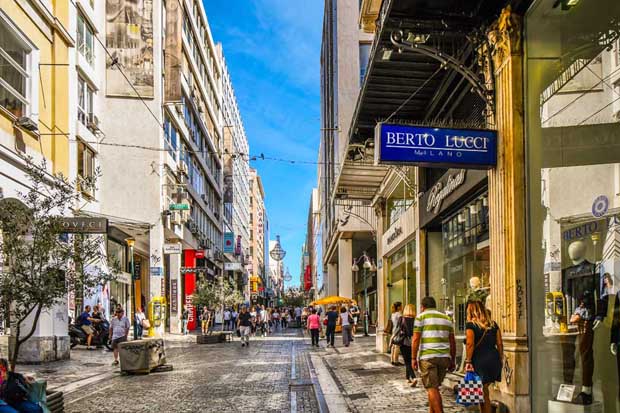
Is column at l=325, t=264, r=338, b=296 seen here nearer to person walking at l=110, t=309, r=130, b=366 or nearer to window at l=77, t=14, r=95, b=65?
window at l=77, t=14, r=95, b=65

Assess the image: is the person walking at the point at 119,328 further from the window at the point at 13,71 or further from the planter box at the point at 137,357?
the window at the point at 13,71

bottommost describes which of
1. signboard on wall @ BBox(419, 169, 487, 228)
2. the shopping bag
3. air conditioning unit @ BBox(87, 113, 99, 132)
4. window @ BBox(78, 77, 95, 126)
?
the shopping bag

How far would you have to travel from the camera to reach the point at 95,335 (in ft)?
90.7

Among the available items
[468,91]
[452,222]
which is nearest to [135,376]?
[452,222]

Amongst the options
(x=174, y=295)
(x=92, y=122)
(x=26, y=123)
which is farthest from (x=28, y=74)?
(x=174, y=295)

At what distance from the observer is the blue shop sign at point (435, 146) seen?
33.7 ft

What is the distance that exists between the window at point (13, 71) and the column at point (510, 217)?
13.1m

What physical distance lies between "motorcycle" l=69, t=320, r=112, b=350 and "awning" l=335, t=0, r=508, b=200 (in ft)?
41.5

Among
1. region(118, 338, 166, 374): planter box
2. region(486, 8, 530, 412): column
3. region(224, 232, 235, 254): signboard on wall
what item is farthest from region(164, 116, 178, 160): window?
region(486, 8, 530, 412): column

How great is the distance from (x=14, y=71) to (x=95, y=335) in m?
12.4

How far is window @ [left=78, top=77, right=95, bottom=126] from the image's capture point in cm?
2856

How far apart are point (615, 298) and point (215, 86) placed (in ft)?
201

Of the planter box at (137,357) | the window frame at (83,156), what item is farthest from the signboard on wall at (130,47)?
the planter box at (137,357)

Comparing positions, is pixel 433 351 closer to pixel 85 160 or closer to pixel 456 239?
pixel 456 239
